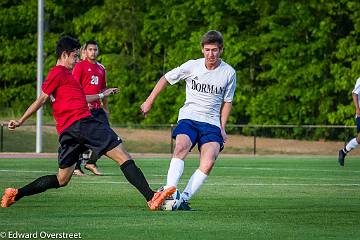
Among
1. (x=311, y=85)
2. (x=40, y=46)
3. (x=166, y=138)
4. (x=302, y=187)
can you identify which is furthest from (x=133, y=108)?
(x=302, y=187)

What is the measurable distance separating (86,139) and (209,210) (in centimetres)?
159

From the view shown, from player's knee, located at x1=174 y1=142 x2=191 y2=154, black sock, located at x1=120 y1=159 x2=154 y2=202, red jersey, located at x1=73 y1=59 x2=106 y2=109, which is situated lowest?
black sock, located at x1=120 y1=159 x2=154 y2=202

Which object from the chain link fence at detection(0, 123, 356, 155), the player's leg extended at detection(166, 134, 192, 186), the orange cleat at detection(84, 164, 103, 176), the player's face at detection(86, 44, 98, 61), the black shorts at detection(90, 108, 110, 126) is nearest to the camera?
the player's leg extended at detection(166, 134, 192, 186)

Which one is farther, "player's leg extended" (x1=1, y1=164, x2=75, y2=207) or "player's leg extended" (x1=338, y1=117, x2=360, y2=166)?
"player's leg extended" (x1=338, y1=117, x2=360, y2=166)

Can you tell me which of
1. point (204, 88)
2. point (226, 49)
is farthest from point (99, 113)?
point (226, 49)

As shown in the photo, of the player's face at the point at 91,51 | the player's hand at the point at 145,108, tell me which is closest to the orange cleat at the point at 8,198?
the player's hand at the point at 145,108

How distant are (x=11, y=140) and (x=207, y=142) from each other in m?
28.2

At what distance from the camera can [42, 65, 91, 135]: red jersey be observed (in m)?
13.0

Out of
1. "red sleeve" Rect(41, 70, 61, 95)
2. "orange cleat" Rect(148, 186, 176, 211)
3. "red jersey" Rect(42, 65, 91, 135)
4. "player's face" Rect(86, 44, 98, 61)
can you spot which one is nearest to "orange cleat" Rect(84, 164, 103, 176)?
"player's face" Rect(86, 44, 98, 61)

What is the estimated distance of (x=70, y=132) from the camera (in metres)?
12.9

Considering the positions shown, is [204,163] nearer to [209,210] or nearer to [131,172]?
[209,210]

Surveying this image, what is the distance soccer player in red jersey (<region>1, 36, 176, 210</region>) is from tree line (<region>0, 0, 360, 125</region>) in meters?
28.8

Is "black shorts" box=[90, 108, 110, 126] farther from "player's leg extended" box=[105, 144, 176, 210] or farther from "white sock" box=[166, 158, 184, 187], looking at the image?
"player's leg extended" box=[105, 144, 176, 210]

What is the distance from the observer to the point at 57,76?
42.6ft
